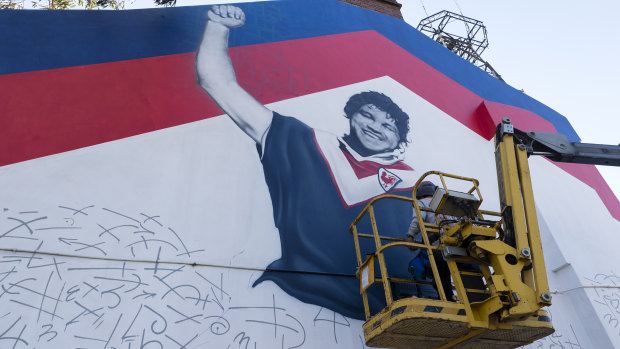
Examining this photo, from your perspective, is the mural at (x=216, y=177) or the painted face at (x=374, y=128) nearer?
the mural at (x=216, y=177)

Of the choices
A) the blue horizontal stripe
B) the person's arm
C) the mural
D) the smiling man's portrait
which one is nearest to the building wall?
the blue horizontal stripe

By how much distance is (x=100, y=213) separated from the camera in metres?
5.44

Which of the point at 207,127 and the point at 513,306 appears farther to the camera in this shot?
the point at 207,127

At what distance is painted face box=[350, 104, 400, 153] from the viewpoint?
7957mm

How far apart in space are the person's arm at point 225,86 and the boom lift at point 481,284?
114 inches

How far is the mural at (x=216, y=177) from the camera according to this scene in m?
5.07

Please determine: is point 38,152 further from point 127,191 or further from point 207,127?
point 207,127

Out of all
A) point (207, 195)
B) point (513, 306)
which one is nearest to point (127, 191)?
point (207, 195)

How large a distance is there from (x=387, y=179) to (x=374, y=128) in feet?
3.56

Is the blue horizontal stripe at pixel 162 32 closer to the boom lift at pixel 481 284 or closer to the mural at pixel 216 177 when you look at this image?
the mural at pixel 216 177

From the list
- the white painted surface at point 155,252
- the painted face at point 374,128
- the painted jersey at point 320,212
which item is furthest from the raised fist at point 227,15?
the painted face at point 374,128

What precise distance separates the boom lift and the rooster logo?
2.23m

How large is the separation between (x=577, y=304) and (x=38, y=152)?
8.37m

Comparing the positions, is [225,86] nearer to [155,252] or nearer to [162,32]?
[162,32]
